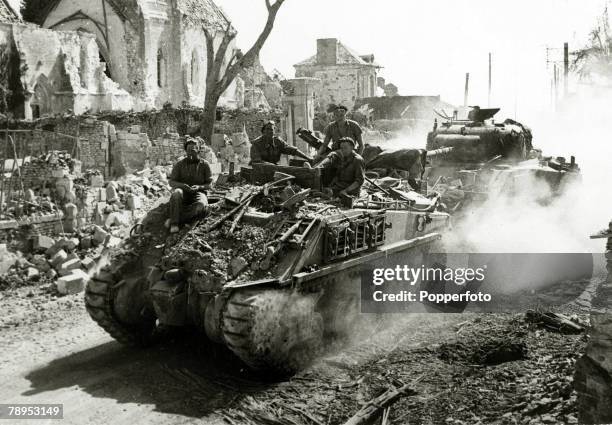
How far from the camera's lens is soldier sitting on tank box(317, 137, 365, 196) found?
988 centimetres

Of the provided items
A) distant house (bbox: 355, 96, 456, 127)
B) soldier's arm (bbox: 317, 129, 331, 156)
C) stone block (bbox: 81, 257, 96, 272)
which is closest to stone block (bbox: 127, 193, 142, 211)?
stone block (bbox: 81, 257, 96, 272)

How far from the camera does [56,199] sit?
46.5ft

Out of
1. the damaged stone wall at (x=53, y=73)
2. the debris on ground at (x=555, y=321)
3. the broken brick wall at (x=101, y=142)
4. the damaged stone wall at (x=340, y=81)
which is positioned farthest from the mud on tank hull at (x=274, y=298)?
the damaged stone wall at (x=340, y=81)

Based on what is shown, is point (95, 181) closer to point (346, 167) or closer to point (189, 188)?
point (189, 188)

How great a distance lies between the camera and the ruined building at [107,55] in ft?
88.8

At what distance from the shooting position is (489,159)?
15.6m

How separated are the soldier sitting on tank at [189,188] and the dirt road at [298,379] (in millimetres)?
1676

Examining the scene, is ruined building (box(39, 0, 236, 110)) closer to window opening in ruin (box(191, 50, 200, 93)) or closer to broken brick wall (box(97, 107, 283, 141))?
window opening in ruin (box(191, 50, 200, 93))

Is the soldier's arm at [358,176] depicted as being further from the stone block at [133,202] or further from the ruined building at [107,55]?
the ruined building at [107,55]

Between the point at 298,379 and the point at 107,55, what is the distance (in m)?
27.4

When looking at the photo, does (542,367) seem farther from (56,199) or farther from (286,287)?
(56,199)

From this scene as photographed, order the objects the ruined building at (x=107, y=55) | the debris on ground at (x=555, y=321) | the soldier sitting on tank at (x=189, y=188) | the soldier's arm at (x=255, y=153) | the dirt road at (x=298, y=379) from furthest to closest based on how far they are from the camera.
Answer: the ruined building at (x=107, y=55) → the soldier's arm at (x=255, y=153) → the soldier sitting on tank at (x=189, y=188) → the debris on ground at (x=555, y=321) → the dirt road at (x=298, y=379)

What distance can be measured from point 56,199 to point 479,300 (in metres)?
8.48

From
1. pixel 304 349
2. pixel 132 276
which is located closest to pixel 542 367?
pixel 304 349
